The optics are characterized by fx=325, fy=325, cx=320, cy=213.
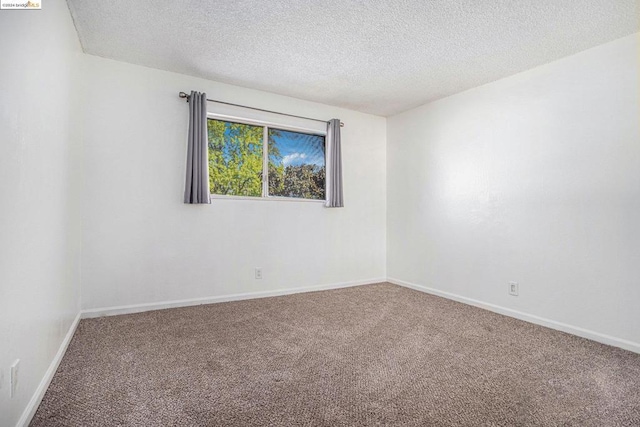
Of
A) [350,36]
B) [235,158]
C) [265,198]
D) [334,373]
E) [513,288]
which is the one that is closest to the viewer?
[334,373]

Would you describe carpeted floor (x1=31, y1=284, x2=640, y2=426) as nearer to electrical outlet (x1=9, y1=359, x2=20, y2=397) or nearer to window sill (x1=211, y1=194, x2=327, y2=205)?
electrical outlet (x1=9, y1=359, x2=20, y2=397)

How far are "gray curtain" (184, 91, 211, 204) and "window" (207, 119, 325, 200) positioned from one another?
0.23 metres

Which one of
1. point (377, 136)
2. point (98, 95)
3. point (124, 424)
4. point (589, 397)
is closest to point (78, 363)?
point (124, 424)

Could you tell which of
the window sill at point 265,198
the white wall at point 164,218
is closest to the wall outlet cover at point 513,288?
the white wall at point 164,218

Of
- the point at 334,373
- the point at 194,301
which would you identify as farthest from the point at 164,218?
the point at 334,373

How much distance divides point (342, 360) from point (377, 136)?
131 inches

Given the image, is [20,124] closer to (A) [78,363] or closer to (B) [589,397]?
(A) [78,363]

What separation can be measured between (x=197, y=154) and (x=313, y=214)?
1.54 m

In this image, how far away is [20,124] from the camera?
1375mm

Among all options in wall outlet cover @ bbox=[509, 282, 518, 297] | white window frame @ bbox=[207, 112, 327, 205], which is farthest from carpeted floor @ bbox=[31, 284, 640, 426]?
white window frame @ bbox=[207, 112, 327, 205]

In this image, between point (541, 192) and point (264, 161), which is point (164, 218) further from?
point (541, 192)

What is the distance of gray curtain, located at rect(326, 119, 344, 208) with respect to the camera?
408 centimetres

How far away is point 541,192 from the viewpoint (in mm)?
2932

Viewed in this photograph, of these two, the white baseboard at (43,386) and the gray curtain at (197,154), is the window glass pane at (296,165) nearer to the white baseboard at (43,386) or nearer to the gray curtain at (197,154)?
the gray curtain at (197,154)
